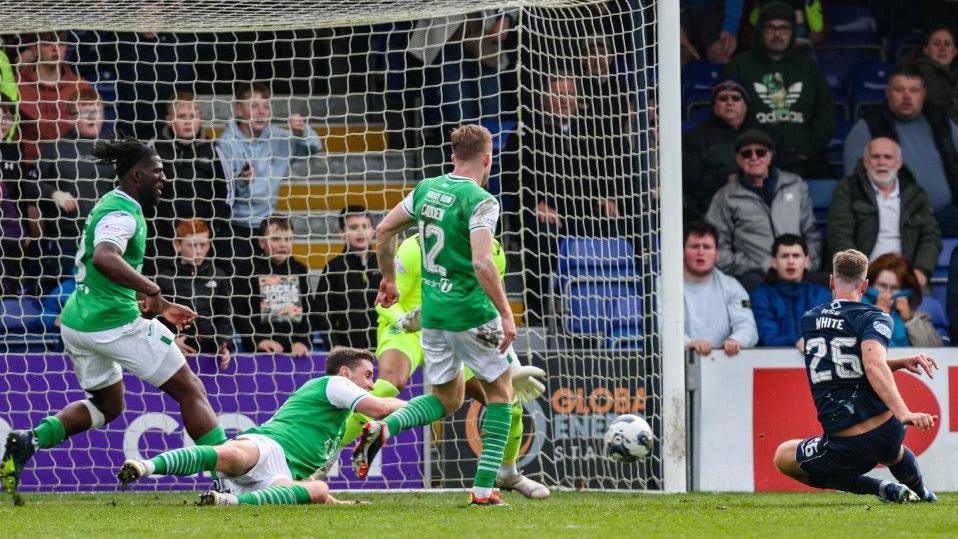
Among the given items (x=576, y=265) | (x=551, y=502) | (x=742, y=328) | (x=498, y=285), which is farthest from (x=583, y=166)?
(x=498, y=285)

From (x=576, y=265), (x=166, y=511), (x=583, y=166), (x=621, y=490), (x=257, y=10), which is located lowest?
(x=621, y=490)

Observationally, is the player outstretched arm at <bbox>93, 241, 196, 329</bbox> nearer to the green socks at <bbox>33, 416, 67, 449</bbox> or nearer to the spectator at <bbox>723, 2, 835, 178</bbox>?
the green socks at <bbox>33, 416, 67, 449</bbox>

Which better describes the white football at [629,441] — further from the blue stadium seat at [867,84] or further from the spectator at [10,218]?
the blue stadium seat at [867,84]

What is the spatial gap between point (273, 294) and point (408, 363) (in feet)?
6.88

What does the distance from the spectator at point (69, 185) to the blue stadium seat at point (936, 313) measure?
244 inches

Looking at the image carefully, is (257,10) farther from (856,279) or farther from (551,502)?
(856,279)

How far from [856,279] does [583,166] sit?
12.6ft

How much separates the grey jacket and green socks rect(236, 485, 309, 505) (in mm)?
5077

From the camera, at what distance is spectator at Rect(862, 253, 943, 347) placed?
10.8m

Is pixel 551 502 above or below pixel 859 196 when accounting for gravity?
below

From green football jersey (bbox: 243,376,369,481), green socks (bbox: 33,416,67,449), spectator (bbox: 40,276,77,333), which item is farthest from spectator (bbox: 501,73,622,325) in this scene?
green socks (bbox: 33,416,67,449)

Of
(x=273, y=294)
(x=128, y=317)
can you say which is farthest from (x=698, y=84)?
(x=128, y=317)

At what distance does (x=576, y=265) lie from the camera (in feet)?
32.9

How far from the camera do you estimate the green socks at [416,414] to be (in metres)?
6.88
